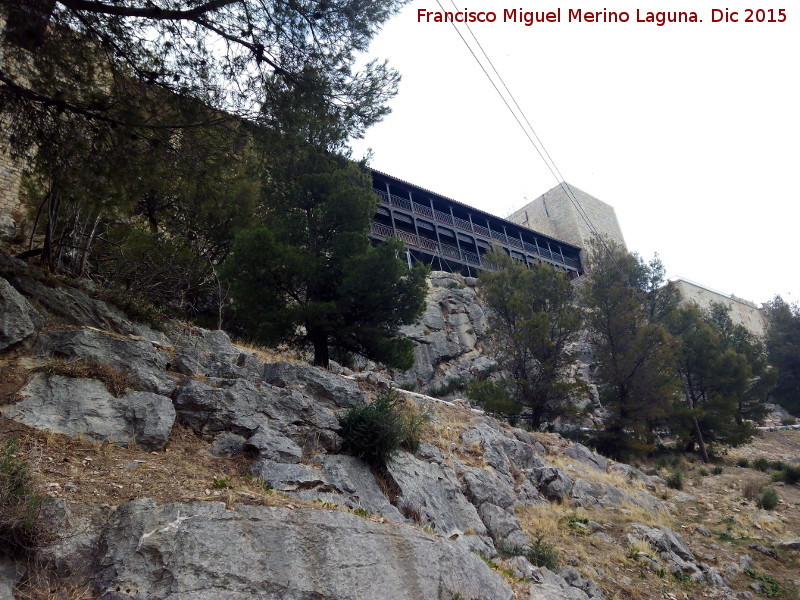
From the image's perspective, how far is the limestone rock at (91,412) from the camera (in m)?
4.43

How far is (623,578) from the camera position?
6.79m

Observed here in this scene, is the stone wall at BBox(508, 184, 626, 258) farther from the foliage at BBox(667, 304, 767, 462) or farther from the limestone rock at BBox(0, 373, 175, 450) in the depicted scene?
the limestone rock at BBox(0, 373, 175, 450)

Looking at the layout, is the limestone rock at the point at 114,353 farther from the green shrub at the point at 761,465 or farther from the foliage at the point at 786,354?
the foliage at the point at 786,354

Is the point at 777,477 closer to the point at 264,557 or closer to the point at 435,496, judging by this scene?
the point at 435,496

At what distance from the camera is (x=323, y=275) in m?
11.9

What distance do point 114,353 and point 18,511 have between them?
2839mm

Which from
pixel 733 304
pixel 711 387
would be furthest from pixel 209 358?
pixel 733 304

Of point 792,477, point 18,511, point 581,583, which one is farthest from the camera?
point 792,477

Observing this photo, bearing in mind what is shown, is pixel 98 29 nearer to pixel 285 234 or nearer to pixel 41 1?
pixel 41 1

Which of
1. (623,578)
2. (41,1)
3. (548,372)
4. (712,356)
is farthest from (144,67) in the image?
(712,356)

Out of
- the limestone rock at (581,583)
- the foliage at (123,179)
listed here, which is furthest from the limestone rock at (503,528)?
the foliage at (123,179)

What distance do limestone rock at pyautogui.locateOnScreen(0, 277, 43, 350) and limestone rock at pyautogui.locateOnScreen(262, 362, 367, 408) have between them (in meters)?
2.91

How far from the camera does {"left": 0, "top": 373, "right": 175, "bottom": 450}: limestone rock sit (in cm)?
443

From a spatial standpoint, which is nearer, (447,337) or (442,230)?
(447,337)
